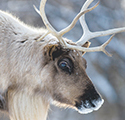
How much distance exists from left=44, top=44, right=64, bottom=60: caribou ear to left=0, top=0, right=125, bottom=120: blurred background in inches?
186

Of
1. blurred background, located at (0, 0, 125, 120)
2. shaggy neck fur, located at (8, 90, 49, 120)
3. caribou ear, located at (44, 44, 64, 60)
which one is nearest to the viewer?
caribou ear, located at (44, 44, 64, 60)

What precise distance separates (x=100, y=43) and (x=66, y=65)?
497 cm

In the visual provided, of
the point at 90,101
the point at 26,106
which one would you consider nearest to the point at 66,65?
the point at 90,101

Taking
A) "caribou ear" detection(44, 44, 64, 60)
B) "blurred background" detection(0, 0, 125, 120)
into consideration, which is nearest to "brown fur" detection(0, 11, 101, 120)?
"caribou ear" detection(44, 44, 64, 60)

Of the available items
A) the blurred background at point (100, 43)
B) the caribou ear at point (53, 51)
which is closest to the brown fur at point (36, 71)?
the caribou ear at point (53, 51)

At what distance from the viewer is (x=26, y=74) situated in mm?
2752

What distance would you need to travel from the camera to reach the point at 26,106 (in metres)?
2.97

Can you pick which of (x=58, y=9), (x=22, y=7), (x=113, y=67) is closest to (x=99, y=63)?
(x=113, y=67)

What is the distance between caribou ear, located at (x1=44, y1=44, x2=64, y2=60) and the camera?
2.66 meters

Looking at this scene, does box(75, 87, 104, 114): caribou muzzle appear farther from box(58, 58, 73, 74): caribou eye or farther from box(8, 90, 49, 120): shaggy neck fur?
box(8, 90, 49, 120): shaggy neck fur

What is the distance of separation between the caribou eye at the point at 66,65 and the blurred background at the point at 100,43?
4723mm

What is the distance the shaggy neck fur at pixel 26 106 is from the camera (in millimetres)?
2883

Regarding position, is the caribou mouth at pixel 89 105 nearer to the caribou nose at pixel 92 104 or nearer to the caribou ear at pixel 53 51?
the caribou nose at pixel 92 104

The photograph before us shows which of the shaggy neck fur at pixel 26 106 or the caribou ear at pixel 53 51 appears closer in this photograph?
the caribou ear at pixel 53 51
